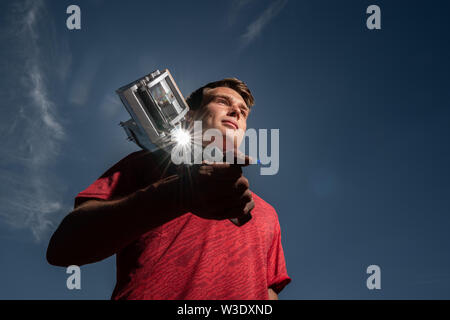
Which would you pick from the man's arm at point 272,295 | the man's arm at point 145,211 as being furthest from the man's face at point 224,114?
the man's arm at point 272,295

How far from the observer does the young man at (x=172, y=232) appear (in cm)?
136

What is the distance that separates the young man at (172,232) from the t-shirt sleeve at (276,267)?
13 mm

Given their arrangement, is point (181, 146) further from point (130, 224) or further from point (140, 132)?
point (130, 224)

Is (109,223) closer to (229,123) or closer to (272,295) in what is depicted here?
(229,123)

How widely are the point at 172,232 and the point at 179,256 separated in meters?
0.21

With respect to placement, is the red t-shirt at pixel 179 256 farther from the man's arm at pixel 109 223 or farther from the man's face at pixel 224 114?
the man's face at pixel 224 114

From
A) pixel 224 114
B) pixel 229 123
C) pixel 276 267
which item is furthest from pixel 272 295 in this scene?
pixel 224 114

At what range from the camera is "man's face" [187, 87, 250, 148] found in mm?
2705

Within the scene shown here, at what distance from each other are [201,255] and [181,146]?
0.99m

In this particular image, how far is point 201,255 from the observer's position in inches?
77.0

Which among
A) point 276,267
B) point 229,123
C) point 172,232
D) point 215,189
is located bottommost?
point 276,267

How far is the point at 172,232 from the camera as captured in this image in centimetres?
198

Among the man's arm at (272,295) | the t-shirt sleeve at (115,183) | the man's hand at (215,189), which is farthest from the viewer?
the man's arm at (272,295)
